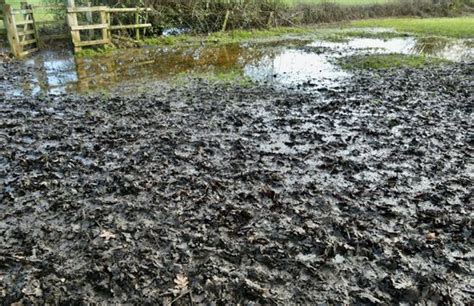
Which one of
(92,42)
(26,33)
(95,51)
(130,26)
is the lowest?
(95,51)

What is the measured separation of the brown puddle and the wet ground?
2720 mm

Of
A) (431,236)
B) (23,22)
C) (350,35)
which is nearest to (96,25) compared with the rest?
(23,22)

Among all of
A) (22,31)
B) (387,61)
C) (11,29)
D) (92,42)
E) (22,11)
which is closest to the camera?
(11,29)

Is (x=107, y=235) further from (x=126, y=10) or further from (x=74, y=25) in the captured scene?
(x=126, y=10)

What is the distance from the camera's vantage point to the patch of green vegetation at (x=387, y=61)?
1455 cm

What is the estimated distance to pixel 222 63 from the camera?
A: 50.8 ft

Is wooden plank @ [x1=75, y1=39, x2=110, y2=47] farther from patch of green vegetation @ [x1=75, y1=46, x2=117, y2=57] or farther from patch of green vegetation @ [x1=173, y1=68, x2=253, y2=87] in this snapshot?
patch of green vegetation @ [x1=173, y1=68, x2=253, y2=87]

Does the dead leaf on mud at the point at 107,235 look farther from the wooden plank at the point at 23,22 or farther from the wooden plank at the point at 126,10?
the wooden plank at the point at 126,10

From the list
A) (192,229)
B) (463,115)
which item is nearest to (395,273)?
(192,229)

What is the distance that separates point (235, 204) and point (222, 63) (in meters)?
11.1

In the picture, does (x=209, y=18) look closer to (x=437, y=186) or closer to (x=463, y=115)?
(x=463, y=115)

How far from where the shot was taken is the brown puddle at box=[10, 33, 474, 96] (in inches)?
475

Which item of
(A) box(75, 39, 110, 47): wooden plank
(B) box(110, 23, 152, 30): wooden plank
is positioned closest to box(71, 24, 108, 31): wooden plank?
(A) box(75, 39, 110, 47): wooden plank

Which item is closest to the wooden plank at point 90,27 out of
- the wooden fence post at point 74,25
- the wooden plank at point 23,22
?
the wooden fence post at point 74,25
